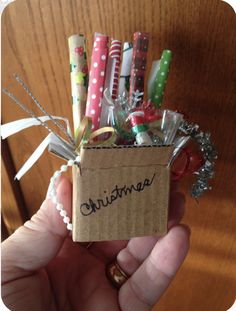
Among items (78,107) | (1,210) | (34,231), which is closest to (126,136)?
(78,107)

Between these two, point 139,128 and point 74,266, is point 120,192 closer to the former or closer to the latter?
point 139,128

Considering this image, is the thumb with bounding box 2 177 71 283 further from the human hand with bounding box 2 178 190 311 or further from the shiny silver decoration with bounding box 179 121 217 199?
the shiny silver decoration with bounding box 179 121 217 199

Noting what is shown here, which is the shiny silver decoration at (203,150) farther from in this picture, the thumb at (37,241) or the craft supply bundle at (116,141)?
the thumb at (37,241)

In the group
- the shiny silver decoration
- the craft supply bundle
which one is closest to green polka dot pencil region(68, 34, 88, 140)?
the craft supply bundle

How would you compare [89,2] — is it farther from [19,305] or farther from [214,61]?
[19,305]

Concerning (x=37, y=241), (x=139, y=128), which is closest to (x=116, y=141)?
(x=139, y=128)
